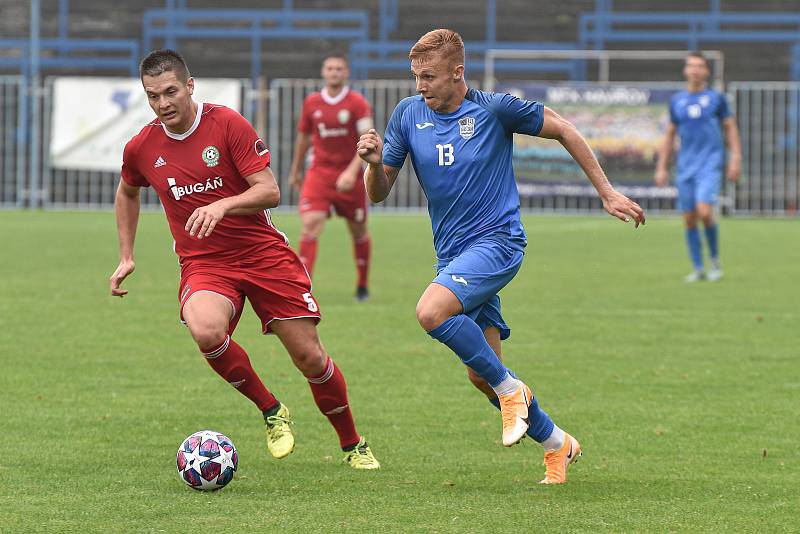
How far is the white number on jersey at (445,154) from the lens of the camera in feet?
20.4

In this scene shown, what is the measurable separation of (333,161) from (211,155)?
23.4ft

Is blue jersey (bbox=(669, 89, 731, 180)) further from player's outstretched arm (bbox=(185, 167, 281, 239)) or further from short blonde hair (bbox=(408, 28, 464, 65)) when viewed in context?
player's outstretched arm (bbox=(185, 167, 281, 239))

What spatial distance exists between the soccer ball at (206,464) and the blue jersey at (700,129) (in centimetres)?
1065

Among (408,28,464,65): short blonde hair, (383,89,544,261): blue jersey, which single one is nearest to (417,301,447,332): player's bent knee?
(383,89,544,261): blue jersey

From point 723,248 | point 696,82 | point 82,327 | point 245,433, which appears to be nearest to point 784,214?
A: point 723,248

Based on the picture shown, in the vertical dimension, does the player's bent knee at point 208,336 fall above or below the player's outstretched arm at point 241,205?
below

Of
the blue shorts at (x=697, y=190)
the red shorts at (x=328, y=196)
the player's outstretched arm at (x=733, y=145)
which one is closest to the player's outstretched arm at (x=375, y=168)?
the red shorts at (x=328, y=196)

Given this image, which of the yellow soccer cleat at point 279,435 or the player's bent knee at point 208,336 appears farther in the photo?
the yellow soccer cleat at point 279,435

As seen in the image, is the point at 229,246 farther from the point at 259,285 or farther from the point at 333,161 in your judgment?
the point at 333,161

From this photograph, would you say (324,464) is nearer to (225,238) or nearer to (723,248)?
(225,238)

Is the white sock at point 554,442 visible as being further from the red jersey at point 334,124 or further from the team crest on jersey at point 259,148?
the red jersey at point 334,124

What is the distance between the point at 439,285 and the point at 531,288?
8.56 m

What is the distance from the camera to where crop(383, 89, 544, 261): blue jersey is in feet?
20.4

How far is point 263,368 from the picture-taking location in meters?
9.27
